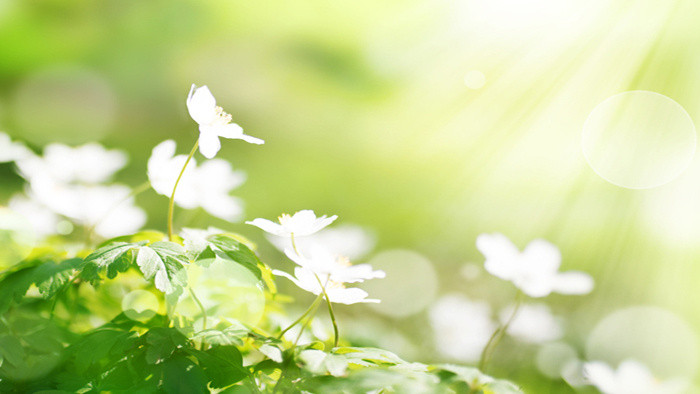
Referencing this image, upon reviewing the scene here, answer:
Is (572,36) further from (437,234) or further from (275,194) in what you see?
(275,194)

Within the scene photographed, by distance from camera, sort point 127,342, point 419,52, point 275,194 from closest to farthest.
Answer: point 127,342 < point 275,194 < point 419,52

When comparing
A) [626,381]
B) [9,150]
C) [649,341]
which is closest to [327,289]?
[626,381]

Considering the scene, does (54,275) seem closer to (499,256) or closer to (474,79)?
(499,256)

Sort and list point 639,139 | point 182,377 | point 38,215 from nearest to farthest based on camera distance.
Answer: point 182,377, point 38,215, point 639,139

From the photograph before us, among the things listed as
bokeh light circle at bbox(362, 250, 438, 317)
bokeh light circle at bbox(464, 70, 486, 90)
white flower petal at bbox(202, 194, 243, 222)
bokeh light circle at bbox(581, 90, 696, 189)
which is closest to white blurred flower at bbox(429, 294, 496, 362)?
bokeh light circle at bbox(362, 250, 438, 317)

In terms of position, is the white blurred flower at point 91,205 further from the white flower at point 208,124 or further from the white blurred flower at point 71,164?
the white flower at point 208,124

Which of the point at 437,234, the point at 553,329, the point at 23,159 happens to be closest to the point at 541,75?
the point at 437,234
